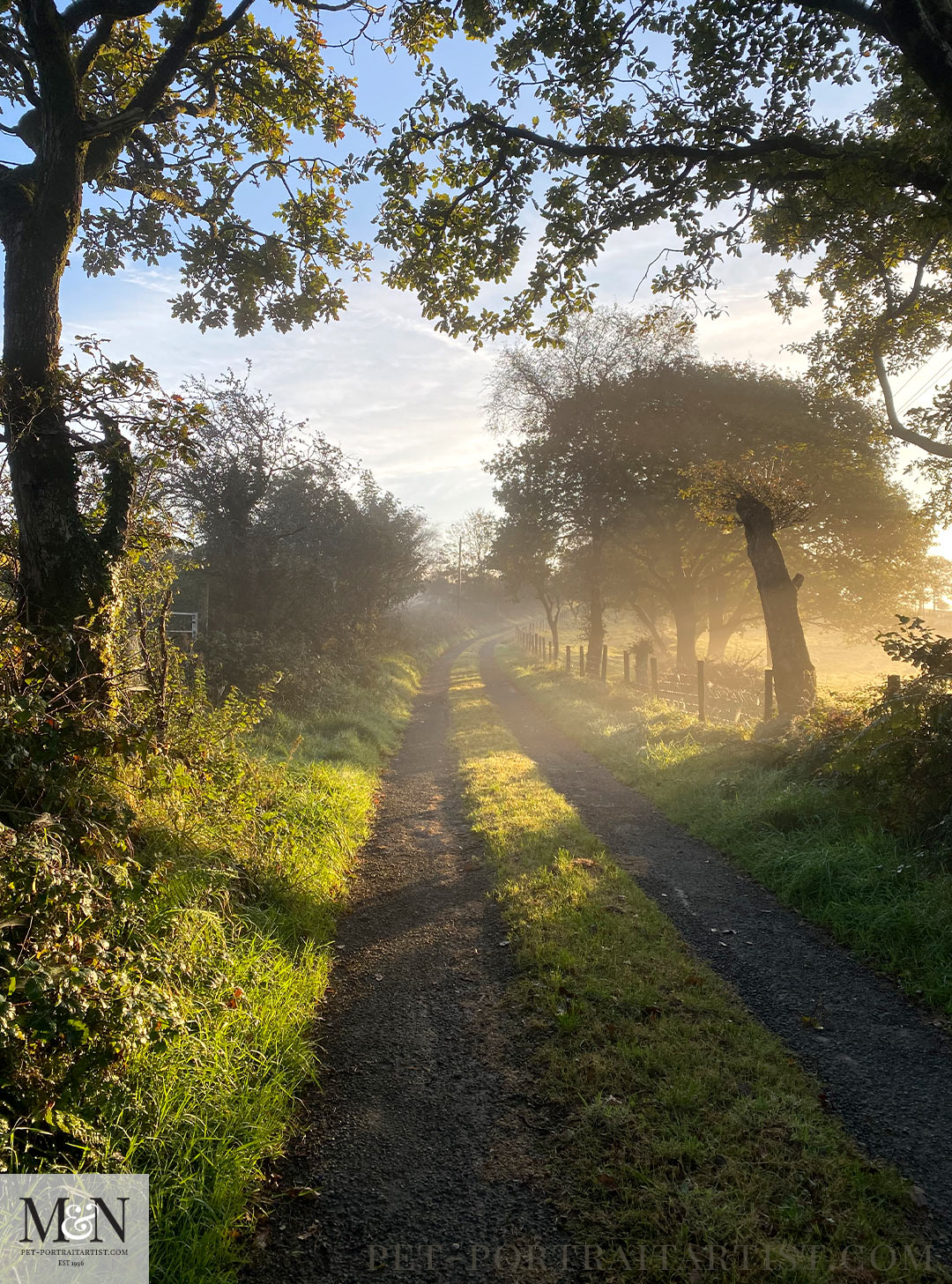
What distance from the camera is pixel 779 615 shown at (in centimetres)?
1275

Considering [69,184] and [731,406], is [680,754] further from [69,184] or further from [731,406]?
[731,406]

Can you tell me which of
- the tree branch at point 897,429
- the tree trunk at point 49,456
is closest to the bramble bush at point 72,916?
the tree trunk at point 49,456

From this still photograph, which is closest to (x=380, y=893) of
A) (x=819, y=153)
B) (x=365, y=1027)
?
(x=365, y=1027)

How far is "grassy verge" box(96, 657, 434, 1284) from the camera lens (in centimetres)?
289

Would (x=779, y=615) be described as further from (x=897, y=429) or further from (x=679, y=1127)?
(x=679, y=1127)

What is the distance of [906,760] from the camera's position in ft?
22.7

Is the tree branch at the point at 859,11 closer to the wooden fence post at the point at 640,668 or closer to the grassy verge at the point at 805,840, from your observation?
the grassy verge at the point at 805,840

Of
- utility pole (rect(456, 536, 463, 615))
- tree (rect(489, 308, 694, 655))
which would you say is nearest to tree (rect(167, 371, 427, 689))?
tree (rect(489, 308, 694, 655))

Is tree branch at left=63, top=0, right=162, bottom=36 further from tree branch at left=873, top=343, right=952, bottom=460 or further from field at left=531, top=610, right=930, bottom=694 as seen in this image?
field at left=531, top=610, right=930, bottom=694

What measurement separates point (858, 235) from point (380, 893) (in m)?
10.8

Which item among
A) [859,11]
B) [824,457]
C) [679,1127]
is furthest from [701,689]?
[679,1127]

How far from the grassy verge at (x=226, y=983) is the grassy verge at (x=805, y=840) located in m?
4.46

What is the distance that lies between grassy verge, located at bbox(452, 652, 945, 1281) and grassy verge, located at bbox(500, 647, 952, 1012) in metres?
1.57

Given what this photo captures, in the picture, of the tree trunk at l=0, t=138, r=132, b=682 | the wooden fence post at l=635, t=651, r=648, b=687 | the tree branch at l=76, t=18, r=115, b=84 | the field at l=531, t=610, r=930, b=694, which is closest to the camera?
the tree trunk at l=0, t=138, r=132, b=682
